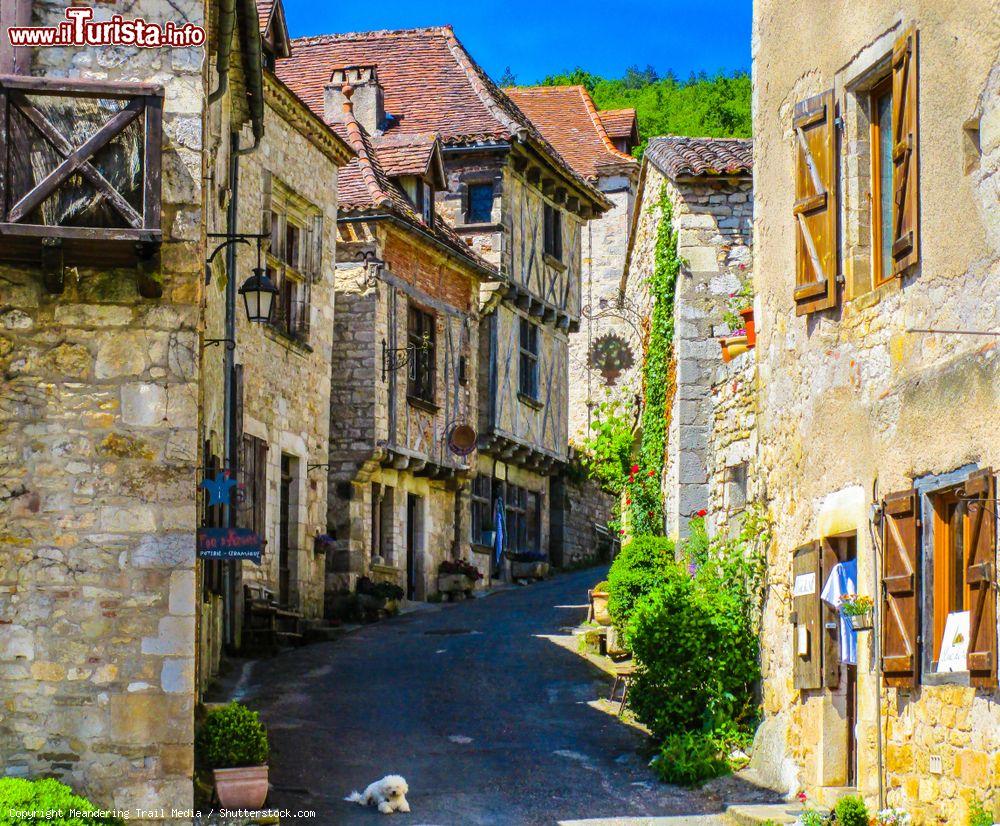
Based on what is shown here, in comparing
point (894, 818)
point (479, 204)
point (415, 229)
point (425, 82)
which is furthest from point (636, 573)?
point (425, 82)

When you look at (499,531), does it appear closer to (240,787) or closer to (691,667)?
(691,667)

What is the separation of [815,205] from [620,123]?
28444 millimetres

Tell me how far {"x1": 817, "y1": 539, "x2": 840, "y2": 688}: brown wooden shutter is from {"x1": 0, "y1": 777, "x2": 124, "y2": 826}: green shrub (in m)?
4.81

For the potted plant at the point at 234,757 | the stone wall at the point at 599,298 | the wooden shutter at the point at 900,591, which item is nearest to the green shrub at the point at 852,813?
the wooden shutter at the point at 900,591

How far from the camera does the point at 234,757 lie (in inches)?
414

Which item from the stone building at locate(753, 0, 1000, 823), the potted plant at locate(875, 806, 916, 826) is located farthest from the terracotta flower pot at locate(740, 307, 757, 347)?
the potted plant at locate(875, 806, 916, 826)

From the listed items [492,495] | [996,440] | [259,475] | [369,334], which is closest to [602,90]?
[492,495]

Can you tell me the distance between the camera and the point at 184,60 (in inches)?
406

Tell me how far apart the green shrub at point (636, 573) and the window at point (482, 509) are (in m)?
8.89

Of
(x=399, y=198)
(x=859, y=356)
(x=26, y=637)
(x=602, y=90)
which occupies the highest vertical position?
(x=602, y=90)

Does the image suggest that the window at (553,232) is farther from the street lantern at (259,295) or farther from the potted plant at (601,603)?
the street lantern at (259,295)

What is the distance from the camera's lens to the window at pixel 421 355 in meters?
23.5

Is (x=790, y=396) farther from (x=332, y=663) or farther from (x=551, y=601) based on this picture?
(x=551, y=601)

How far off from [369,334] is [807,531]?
37.2ft
